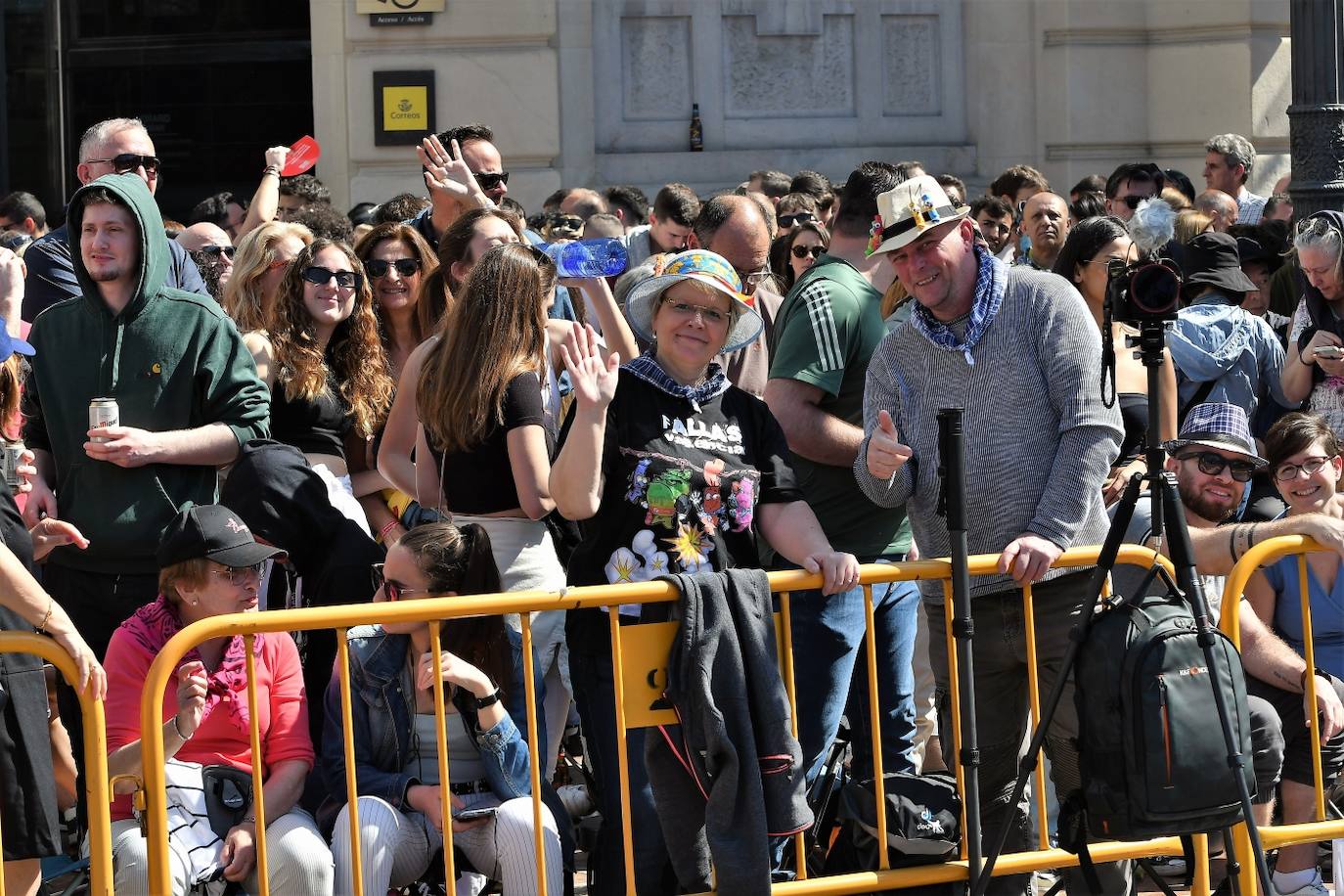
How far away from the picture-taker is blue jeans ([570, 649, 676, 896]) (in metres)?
4.73

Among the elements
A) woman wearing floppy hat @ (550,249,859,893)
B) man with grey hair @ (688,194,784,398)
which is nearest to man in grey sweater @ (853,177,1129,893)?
woman wearing floppy hat @ (550,249,859,893)

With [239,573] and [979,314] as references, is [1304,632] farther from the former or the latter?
[239,573]

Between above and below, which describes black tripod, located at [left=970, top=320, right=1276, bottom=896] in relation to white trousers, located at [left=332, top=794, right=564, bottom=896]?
above

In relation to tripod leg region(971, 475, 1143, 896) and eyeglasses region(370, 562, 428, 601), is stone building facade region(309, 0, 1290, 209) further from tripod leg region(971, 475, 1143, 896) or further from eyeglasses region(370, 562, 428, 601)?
tripod leg region(971, 475, 1143, 896)

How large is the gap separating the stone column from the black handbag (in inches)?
269

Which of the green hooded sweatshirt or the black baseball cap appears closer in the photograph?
the black baseball cap

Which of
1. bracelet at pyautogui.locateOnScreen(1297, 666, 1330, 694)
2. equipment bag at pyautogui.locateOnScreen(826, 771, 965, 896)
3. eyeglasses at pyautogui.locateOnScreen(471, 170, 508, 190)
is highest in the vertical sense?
eyeglasses at pyautogui.locateOnScreen(471, 170, 508, 190)

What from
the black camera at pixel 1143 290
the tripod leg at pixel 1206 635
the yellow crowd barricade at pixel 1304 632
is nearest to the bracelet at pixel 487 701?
the tripod leg at pixel 1206 635

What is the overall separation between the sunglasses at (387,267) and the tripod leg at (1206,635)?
3.17 metres

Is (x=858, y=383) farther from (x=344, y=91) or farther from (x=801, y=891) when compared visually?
(x=344, y=91)

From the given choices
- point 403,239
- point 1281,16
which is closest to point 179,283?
point 403,239

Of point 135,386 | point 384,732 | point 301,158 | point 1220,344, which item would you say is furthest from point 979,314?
point 301,158

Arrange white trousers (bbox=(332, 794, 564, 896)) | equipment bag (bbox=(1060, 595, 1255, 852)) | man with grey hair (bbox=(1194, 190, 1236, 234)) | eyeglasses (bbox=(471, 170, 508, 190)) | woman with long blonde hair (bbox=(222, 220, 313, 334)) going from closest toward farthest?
equipment bag (bbox=(1060, 595, 1255, 852))
white trousers (bbox=(332, 794, 564, 896))
woman with long blonde hair (bbox=(222, 220, 313, 334))
eyeglasses (bbox=(471, 170, 508, 190))
man with grey hair (bbox=(1194, 190, 1236, 234))

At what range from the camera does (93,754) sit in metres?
4.20
